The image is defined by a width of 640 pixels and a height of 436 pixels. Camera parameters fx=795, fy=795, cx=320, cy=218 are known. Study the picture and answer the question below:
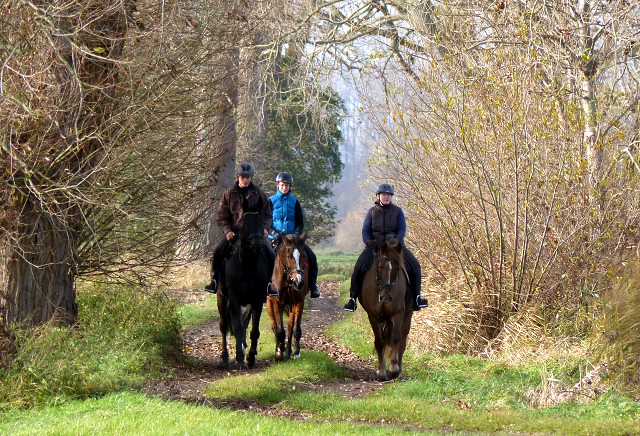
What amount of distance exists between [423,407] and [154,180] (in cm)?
486

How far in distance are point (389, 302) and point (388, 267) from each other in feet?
1.99

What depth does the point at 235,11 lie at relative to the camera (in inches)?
455

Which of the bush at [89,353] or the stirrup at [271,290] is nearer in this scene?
the bush at [89,353]

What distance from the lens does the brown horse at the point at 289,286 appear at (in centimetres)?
1248

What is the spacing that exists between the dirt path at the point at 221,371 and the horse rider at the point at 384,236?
1.29m

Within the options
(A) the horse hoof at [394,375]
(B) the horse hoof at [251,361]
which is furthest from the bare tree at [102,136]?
(A) the horse hoof at [394,375]

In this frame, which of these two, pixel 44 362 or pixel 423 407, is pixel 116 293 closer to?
pixel 44 362

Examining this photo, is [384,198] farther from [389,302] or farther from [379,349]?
[379,349]

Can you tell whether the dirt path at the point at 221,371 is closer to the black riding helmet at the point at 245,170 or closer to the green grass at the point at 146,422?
the green grass at the point at 146,422

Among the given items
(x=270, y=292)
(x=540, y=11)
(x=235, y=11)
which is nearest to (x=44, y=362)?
(x=270, y=292)

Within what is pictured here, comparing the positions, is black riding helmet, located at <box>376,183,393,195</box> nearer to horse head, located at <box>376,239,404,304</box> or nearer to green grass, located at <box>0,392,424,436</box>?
horse head, located at <box>376,239,404,304</box>

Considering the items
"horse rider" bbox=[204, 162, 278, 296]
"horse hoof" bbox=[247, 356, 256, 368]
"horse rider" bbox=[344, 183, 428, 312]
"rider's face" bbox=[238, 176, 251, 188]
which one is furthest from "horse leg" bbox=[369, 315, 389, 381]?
"rider's face" bbox=[238, 176, 251, 188]

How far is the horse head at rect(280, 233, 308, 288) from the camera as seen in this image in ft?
40.4

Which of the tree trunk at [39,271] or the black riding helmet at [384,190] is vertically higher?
the black riding helmet at [384,190]
